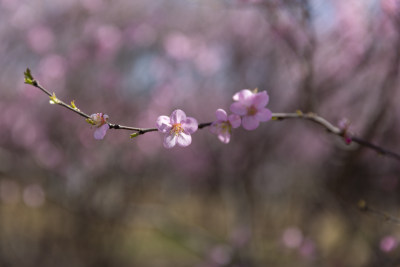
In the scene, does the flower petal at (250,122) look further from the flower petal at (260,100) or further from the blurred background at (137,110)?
the blurred background at (137,110)

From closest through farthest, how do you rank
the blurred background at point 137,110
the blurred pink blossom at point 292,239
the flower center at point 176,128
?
1. the flower center at point 176,128
2. the blurred pink blossom at point 292,239
3. the blurred background at point 137,110

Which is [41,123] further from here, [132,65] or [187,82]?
[187,82]

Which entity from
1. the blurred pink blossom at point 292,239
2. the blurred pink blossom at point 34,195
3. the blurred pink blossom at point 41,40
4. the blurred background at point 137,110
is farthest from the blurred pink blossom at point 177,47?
the blurred pink blossom at point 292,239

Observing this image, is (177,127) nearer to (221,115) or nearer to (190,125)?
(190,125)

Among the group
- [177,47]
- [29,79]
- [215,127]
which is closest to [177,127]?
[215,127]

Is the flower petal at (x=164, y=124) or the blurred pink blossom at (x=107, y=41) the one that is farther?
the blurred pink blossom at (x=107, y=41)
